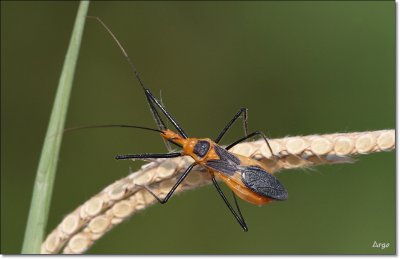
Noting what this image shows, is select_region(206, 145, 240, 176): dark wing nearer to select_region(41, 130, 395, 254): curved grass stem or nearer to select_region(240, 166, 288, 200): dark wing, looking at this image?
select_region(240, 166, 288, 200): dark wing

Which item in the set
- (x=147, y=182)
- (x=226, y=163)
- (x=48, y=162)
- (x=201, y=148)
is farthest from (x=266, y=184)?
(x=48, y=162)

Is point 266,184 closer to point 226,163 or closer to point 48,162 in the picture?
point 226,163

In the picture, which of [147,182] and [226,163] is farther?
[226,163]

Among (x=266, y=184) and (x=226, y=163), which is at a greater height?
(x=226, y=163)

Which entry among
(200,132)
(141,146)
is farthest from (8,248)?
(200,132)

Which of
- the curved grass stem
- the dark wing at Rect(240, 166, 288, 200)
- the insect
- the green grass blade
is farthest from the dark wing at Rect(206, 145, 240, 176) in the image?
the green grass blade

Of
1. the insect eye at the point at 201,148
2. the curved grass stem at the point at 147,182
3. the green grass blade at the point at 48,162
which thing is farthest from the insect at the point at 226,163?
the green grass blade at the point at 48,162
